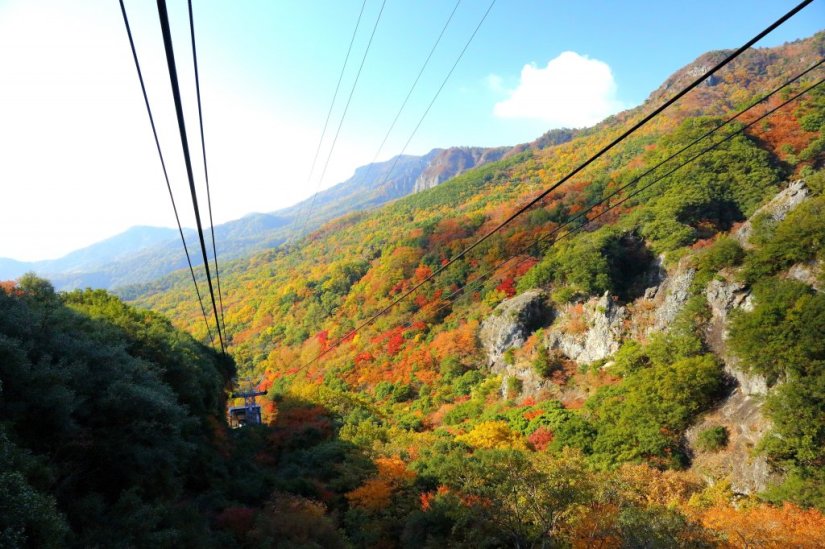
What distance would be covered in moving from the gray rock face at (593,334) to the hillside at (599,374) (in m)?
0.15

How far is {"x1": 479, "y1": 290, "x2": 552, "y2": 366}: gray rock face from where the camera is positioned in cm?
3506

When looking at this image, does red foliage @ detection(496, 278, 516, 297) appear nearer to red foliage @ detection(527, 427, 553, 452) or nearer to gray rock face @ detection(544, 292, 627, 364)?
gray rock face @ detection(544, 292, 627, 364)

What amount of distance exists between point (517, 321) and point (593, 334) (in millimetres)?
6208

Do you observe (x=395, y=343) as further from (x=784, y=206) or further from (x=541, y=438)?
(x=784, y=206)

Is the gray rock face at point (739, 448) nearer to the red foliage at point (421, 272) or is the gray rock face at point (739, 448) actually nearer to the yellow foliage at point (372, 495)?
the yellow foliage at point (372, 495)

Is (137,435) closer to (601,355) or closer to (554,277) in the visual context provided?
(601,355)

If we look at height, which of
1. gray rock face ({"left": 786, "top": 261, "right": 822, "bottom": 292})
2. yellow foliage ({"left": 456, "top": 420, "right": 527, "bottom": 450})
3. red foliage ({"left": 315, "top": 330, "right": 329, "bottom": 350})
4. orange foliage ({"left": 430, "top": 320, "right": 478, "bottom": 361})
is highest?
gray rock face ({"left": 786, "top": 261, "right": 822, "bottom": 292})

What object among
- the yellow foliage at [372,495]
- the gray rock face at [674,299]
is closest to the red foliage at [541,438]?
the yellow foliage at [372,495]

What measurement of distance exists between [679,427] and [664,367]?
11.7 ft

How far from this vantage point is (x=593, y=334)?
102ft

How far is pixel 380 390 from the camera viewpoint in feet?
133

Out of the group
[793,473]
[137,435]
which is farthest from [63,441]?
[793,473]

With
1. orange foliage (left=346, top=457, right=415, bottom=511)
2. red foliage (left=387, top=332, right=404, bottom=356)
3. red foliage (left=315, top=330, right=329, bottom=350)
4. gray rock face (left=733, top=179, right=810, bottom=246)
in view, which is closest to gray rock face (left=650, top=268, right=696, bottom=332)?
gray rock face (left=733, top=179, right=810, bottom=246)

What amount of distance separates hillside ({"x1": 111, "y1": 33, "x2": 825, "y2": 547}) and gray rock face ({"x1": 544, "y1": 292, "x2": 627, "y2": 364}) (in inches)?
6.0
